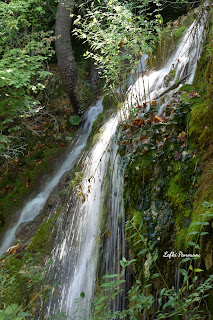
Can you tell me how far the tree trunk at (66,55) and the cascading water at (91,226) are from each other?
4.10m

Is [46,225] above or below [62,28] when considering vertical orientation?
below

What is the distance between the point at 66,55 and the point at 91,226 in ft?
20.8

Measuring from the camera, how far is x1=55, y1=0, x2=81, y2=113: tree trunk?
8508 mm

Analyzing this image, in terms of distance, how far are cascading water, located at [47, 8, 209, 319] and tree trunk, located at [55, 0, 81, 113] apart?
410 centimetres

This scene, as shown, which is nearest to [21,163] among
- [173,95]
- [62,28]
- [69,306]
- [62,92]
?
[62,92]

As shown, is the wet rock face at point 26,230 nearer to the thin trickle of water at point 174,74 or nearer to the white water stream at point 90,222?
the white water stream at point 90,222

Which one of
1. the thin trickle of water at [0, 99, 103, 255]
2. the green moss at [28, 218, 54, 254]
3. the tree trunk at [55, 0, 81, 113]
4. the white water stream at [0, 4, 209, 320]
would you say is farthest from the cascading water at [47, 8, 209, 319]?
the tree trunk at [55, 0, 81, 113]

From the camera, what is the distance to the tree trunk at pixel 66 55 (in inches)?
335

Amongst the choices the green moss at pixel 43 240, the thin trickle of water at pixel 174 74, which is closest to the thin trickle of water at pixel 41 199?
the green moss at pixel 43 240

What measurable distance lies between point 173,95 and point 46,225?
3.73m

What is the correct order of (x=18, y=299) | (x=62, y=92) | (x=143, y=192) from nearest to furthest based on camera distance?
(x=143, y=192), (x=18, y=299), (x=62, y=92)

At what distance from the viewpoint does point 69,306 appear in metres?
4.03

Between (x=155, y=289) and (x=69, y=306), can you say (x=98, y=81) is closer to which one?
(x=69, y=306)

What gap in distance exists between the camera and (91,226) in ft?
13.9
